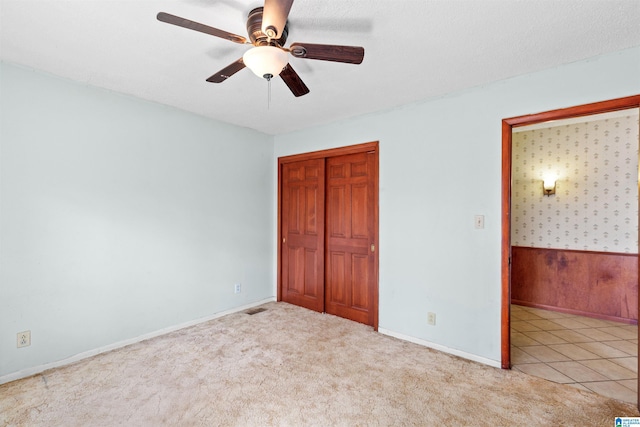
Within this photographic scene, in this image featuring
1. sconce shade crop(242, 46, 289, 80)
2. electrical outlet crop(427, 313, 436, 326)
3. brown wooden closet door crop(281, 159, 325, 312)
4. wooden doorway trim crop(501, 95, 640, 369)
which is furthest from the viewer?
brown wooden closet door crop(281, 159, 325, 312)

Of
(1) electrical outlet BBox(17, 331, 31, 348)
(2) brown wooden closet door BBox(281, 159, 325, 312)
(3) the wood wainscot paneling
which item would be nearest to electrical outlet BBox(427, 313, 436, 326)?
(2) brown wooden closet door BBox(281, 159, 325, 312)

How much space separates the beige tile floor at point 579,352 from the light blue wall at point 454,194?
0.48m

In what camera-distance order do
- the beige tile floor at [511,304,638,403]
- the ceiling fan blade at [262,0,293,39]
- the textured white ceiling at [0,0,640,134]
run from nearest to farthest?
the ceiling fan blade at [262,0,293,39]
the textured white ceiling at [0,0,640,134]
the beige tile floor at [511,304,638,403]

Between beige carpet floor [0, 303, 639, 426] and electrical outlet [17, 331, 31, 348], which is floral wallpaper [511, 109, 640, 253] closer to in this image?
beige carpet floor [0, 303, 639, 426]

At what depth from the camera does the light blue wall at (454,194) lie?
2.33m

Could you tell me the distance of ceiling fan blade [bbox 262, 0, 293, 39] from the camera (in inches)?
50.8

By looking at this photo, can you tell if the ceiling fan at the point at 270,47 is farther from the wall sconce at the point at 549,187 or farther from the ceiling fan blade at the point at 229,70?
the wall sconce at the point at 549,187

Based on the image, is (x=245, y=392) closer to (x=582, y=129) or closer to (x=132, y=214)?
(x=132, y=214)

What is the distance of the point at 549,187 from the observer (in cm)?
409

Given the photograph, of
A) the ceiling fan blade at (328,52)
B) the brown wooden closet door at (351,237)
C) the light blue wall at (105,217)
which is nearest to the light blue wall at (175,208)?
the light blue wall at (105,217)

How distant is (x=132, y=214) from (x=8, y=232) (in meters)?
0.88

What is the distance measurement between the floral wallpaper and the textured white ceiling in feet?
7.53

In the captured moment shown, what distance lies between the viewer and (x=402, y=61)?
2234 mm

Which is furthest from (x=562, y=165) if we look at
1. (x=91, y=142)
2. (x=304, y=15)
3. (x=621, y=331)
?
(x=91, y=142)
